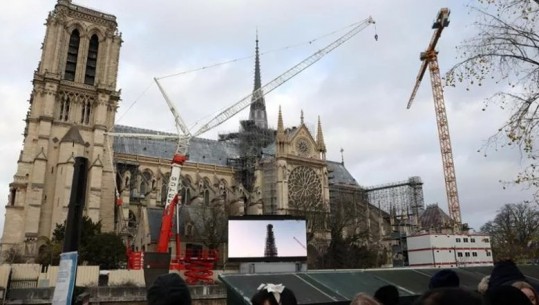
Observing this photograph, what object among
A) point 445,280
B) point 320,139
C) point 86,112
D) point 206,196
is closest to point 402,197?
point 320,139

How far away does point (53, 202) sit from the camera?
48219 mm

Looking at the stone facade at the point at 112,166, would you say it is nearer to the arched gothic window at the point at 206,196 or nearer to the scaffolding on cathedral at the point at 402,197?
the arched gothic window at the point at 206,196

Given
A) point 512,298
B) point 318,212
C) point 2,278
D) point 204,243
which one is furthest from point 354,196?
point 512,298

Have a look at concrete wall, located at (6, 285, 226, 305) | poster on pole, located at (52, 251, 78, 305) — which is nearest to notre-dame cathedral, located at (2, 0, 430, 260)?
concrete wall, located at (6, 285, 226, 305)

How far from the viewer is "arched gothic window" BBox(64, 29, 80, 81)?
55875 mm

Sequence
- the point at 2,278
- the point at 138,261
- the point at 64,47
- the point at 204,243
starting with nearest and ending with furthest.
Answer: the point at 2,278
the point at 138,261
the point at 204,243
the point at 64,47

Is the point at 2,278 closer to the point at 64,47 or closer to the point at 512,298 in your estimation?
the point at 512,298

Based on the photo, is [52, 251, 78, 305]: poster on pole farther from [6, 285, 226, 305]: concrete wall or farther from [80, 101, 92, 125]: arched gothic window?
[80, 101, 92, 125]: arched gothic window

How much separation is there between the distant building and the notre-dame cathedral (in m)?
7.68

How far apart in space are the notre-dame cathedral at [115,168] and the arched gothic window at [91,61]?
13 centimetres

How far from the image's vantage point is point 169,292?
280 cm

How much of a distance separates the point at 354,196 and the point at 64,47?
49.4 m

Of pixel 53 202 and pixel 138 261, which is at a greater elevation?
pixel 53 202

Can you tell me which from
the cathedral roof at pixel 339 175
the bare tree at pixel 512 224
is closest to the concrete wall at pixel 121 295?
the bare tree at pixel 512 224
